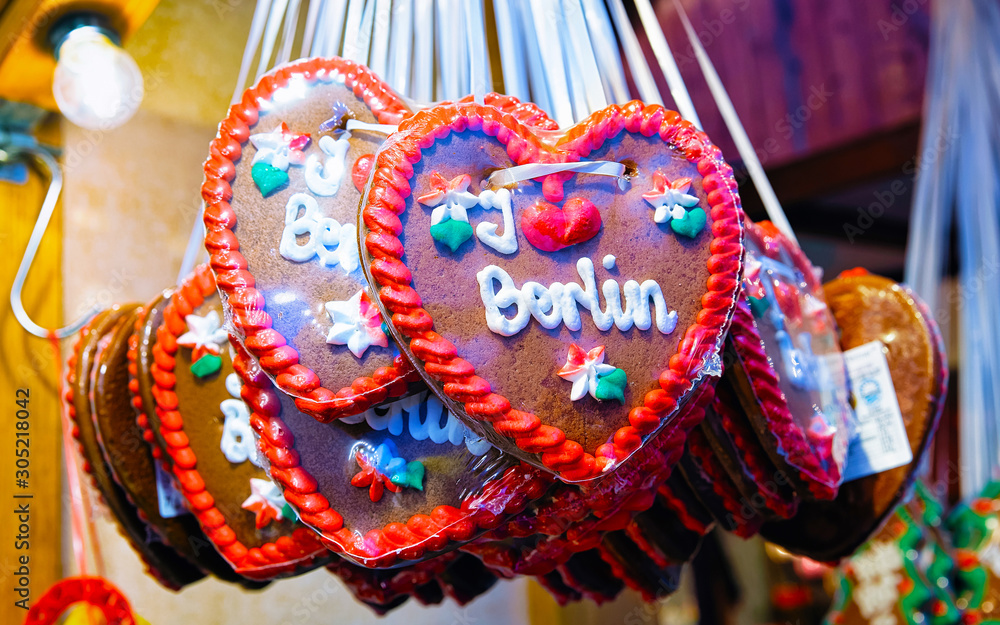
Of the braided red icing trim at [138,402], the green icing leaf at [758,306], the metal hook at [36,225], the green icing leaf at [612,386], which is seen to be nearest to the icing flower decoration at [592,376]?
the green icing leaf at [612,386]

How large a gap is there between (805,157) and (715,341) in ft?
6.45

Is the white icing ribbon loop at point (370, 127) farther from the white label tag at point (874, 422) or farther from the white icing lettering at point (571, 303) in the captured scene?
the white label tag at point (874, 422)

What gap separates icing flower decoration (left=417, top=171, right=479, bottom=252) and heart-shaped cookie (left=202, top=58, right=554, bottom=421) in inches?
4.1

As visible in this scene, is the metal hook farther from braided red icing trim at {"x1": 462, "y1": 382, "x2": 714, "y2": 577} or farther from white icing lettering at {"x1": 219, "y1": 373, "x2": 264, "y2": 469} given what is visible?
braided red icing trim at {"x1": 462, "y1": 382, "x2": 714, "y2": 577}

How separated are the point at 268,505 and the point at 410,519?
0.62ft

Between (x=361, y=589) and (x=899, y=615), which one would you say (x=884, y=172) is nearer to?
(x=899, y=615)

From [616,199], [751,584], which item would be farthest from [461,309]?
[751,584]

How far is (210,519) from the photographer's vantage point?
81cm

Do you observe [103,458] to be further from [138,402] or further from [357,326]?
[357,326]

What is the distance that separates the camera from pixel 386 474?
688 millimetres

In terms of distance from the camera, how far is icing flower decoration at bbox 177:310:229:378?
2.73ft

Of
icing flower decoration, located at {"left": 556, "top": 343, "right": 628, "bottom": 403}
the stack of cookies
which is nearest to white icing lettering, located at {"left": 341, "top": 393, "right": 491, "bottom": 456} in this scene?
Result: the stack of cookies

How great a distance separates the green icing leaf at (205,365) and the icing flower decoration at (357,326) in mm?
215

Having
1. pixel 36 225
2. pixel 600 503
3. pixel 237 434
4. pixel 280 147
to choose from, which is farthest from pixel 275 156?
pixel 36 225
